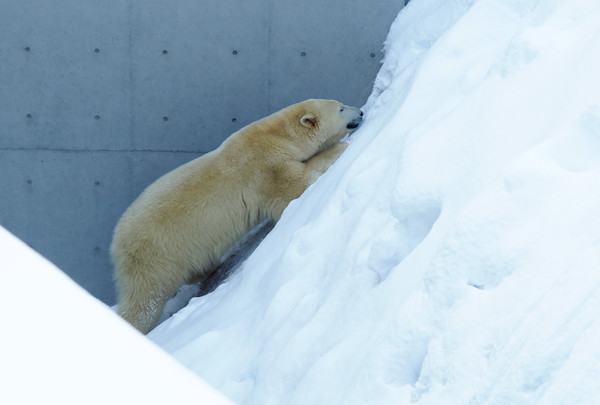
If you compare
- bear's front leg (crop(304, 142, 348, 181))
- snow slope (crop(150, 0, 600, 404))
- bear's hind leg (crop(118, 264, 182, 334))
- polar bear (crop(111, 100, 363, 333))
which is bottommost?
bear's hind leg (crop(118, 264, 182, 334))

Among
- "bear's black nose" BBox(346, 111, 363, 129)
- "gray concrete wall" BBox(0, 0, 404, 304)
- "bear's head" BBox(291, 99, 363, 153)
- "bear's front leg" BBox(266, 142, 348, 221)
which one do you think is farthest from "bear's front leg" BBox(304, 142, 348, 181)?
"gray concrete wall" BBox(0, 0, 404, 304)

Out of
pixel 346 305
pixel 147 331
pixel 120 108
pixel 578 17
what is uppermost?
pixel 578 17

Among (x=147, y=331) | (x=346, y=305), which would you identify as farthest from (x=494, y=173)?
(x=147, y=331)

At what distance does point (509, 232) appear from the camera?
1846 millimetres

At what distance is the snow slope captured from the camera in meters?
1.60

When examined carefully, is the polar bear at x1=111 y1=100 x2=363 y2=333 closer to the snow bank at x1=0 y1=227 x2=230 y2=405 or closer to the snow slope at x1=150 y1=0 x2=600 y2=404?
the snow slope at x1=150 y1=0 x2=600 y2=404

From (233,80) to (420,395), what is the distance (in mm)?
4063

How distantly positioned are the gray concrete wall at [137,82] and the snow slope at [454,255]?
207 cm

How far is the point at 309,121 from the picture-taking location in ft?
15.9

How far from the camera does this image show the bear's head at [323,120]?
15.9ft

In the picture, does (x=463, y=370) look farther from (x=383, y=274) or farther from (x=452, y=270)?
(x=383, y=274)

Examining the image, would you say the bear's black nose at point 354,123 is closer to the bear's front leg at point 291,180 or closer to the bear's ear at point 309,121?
the bear's ear at point 309,121

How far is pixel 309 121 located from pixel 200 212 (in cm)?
99

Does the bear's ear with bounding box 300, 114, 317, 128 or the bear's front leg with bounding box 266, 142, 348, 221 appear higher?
the bear's ear with bounding box 300, 114, 317, 128
